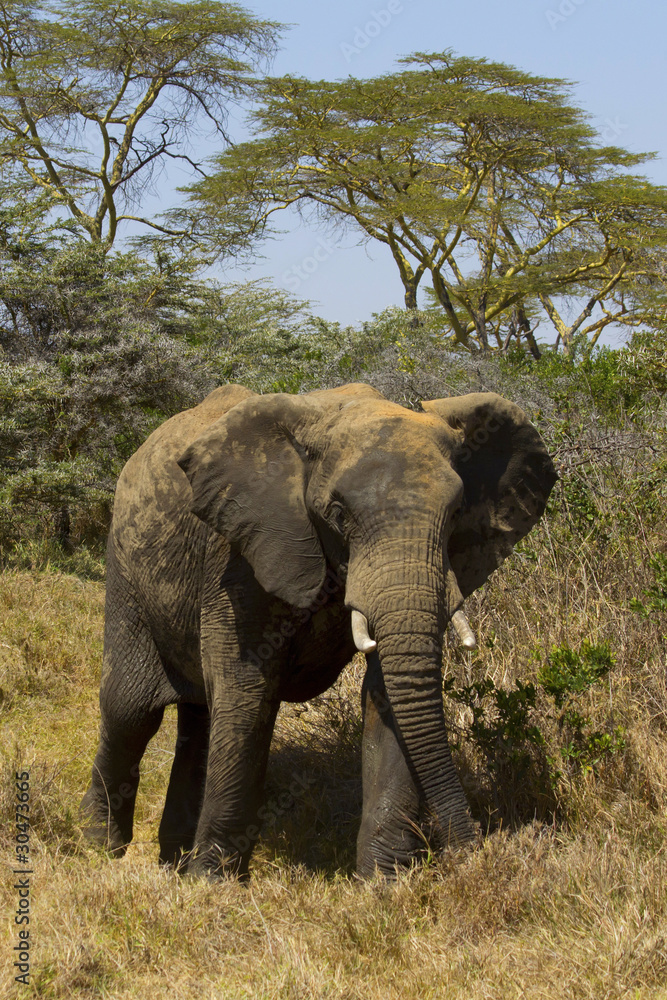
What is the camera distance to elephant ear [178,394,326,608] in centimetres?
381

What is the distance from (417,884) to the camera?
366cm

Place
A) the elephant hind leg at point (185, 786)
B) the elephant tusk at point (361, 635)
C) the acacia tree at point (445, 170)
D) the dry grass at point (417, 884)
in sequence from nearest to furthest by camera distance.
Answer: the dry grass at point (417, 884)
the elephant tusk at point (361, 635)
the elephant hind leg at point (185, 786)
the acacia tree at point (445, 170)

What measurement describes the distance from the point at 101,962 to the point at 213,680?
44.7 inches

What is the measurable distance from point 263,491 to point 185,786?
1.98m

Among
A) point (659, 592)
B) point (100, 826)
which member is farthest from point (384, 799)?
point (659, 592)

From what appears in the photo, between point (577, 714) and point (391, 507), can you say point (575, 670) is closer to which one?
point (577, 714)

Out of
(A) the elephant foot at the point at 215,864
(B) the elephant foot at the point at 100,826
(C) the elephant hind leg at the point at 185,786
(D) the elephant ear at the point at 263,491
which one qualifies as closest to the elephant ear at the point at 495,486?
(D) the elephant ear at the point at 263,491

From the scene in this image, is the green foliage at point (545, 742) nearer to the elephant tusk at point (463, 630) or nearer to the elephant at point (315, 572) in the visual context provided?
the elephant at point (315, 572)

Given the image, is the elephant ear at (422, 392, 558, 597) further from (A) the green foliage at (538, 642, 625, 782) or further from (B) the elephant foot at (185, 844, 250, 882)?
(B) the elephant foot at (185, 844, 250, 882)

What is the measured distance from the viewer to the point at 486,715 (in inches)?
207

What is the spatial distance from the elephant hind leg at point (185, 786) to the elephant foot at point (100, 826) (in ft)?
0.71

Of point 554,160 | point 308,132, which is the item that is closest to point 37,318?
point 308,132

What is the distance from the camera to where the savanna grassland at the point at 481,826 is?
326 cm

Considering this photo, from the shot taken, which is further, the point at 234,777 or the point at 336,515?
the point at 234,777
